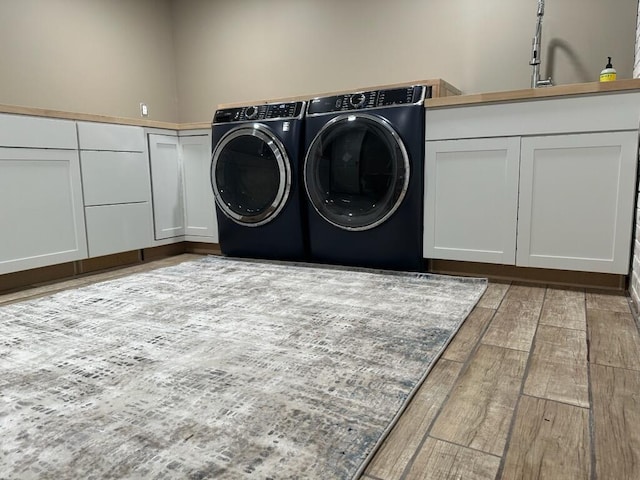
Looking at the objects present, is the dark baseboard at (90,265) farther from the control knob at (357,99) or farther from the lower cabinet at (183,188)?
the control knob at (357,99)

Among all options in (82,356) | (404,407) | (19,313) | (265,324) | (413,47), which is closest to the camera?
(404,407)

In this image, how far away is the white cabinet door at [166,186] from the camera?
2930 mm

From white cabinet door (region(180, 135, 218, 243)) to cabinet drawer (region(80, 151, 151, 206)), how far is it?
303 mm

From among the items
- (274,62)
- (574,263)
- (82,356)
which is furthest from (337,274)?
(274,62)

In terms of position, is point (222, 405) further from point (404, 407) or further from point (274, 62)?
point (274, 62)

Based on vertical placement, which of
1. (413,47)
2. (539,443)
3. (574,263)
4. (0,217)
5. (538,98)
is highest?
(413,47)

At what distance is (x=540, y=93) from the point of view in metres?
2.03

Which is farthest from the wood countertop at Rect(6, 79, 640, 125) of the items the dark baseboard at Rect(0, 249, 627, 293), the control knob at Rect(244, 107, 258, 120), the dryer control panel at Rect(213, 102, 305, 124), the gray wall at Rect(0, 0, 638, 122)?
the dark baseboard at Rect(0, 249, 627, 293)

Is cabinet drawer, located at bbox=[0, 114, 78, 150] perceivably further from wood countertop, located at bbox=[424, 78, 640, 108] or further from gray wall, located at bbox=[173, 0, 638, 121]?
wood countertop, located at bbox=[424, 78, 640, 108]

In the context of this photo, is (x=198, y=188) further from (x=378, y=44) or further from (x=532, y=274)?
(x=532, y=274)

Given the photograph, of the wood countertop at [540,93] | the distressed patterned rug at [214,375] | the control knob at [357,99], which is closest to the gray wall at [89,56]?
the distressed patterned rug at [214,375]

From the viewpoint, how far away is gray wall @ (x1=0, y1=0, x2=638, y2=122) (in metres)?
2.57

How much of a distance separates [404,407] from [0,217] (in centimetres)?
205

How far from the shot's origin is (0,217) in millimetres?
2125
